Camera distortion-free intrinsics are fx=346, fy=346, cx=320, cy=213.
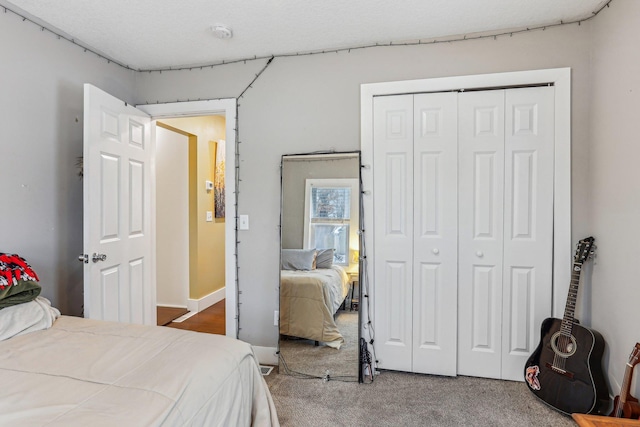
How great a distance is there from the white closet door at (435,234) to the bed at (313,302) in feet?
1.84

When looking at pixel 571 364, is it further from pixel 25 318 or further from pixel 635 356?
pixel 25 318

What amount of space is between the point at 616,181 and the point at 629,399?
110cm

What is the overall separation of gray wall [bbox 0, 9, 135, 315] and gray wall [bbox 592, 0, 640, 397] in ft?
11.3

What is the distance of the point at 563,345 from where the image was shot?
6.68 feet

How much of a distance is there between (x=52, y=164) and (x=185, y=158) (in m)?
1.90

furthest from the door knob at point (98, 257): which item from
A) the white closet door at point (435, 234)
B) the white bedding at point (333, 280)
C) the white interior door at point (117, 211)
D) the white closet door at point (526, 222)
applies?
the white closet door at point (526, 222)

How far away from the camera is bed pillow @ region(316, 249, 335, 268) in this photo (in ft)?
8.43

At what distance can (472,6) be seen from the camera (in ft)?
6.66

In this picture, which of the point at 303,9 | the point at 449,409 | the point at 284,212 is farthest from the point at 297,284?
the point at 303,9

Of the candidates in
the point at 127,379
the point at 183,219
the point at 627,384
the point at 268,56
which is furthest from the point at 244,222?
the point at 627,384

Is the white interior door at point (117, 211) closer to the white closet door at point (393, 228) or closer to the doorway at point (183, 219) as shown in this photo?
the doorway at point (183, 219)

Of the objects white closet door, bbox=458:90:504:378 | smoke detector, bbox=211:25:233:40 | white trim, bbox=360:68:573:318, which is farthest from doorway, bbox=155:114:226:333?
white trim, bbox=360:68:573:318

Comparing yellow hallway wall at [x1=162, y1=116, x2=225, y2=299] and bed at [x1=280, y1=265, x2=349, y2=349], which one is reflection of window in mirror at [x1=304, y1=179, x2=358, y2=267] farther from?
yellow hallway wall at [x1=162, y1=116, x2=225, y2=299]

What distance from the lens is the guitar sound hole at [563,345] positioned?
2.00 m
